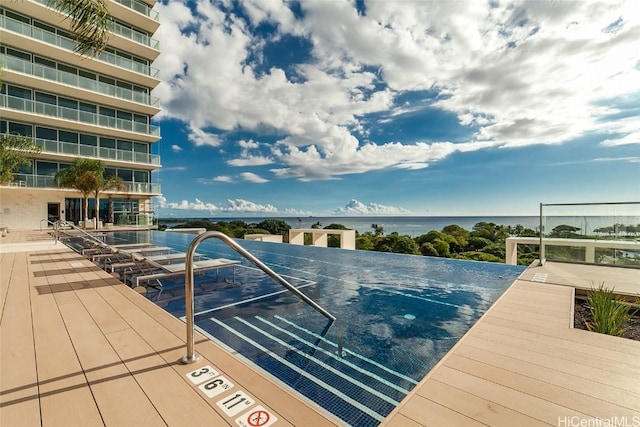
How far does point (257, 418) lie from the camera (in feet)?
4.95

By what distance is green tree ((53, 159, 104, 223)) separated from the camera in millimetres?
16984

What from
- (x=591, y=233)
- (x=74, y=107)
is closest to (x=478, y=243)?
(x=591, y=233)

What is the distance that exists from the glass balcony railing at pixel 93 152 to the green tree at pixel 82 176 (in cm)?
182

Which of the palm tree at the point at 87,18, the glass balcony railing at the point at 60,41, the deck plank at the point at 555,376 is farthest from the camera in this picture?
the glass balcony railing at the point at 60,41

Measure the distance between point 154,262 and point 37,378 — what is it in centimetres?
388

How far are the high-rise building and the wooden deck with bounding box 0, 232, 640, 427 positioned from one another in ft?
65.8

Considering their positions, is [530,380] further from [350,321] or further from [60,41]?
[60,41]

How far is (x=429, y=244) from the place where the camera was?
12375 millimetres

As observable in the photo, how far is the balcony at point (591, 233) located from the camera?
201 inches

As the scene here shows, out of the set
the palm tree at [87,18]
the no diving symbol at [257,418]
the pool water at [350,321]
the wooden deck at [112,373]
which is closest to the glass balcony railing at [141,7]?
the palm tree at [87,18]

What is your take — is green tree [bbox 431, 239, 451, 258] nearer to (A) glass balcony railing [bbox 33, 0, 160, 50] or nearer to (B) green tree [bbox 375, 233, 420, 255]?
(B) green tree [bbox 375, 233, 420, 255]

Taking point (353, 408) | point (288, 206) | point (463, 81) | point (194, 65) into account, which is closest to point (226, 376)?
point (353, 408)

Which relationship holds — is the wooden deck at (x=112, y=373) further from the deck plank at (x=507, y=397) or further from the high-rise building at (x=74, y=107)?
the high-rise building at (x=74, y=107)

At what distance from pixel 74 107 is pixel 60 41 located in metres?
3.94
